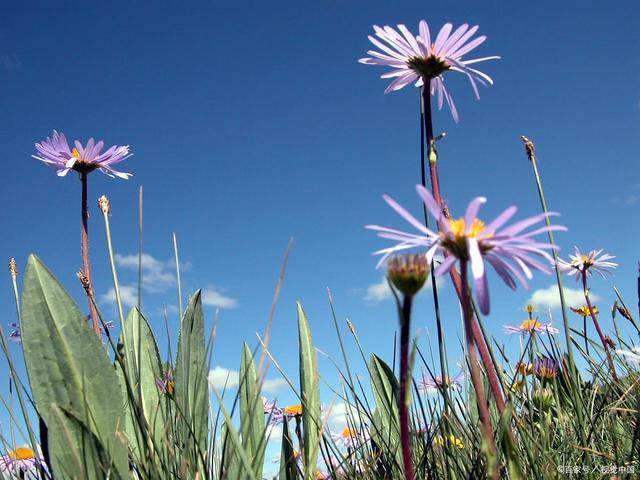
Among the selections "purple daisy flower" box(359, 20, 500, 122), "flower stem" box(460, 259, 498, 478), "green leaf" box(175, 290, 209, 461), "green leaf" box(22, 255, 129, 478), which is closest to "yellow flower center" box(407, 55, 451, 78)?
"purple daisy flower" box(359, 20, 500, 122)

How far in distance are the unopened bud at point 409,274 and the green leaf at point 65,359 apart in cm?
87

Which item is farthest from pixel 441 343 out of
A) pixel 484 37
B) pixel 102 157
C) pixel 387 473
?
pixel 102 157

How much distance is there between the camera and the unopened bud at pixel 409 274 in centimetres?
70

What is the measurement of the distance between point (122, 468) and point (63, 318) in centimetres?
36

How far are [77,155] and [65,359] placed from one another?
2.87ft

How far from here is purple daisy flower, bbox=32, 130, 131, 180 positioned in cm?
193

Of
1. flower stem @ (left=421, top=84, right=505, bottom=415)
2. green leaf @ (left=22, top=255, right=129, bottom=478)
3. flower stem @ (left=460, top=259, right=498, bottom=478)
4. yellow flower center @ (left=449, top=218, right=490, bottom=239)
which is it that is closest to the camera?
flower stem @ (left=460, top=259, right=498, bottom=478)

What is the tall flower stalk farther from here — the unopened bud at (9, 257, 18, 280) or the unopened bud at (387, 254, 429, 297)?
the unopened bud at (9, 257, 18, 280)

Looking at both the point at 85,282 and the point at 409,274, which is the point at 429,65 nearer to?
the point at 409,274

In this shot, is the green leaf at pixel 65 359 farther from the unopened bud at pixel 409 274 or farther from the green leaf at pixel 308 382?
the unopened bud at pixel 409 274

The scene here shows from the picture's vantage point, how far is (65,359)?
1.31 meters

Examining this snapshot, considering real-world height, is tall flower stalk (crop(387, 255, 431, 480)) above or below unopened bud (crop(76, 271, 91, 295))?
below

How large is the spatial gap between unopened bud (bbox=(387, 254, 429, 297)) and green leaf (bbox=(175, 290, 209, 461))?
79 cm

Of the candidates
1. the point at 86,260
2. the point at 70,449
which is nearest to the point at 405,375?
the point at 70,449
